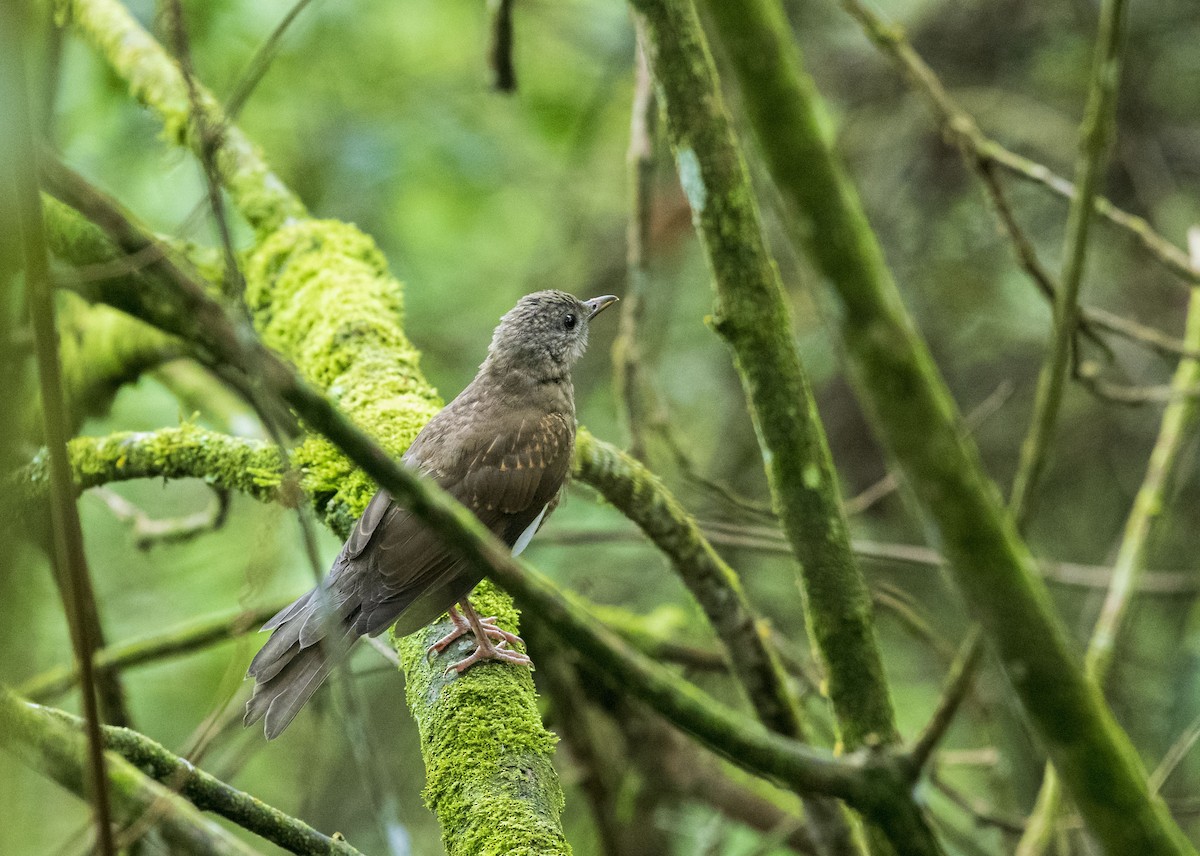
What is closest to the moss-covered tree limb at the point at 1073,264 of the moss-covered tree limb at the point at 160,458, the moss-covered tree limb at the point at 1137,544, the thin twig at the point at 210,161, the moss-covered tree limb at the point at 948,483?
the moss-covered tree limb at the point at 948,483

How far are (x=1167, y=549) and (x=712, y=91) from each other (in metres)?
5.38

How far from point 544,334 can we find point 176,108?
6.27ft

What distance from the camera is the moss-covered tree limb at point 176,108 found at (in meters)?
5.10

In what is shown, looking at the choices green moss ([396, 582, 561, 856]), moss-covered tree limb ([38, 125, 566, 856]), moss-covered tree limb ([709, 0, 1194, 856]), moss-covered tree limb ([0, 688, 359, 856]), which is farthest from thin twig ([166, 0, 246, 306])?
green moss ([396, 582, 561, 856])

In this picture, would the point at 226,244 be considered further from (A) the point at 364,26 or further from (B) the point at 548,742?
(A) the point at 364,26

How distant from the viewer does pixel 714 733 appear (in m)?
1.61

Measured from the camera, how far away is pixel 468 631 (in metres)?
3.57

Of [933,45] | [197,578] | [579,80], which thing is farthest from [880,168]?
[197,578]

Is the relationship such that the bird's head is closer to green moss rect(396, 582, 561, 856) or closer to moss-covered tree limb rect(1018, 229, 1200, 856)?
green moss rect(396, 582, 561, 856)

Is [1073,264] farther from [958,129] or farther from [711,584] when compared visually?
[711,584]

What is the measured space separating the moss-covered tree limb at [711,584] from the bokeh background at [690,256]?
8.16 ft

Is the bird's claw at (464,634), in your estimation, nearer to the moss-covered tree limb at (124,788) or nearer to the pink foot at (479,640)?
the pink foot at (479,640)

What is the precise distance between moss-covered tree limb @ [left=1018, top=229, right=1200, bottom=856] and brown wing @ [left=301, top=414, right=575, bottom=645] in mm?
2157

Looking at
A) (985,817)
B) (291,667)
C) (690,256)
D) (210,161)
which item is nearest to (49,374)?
(210,161)
